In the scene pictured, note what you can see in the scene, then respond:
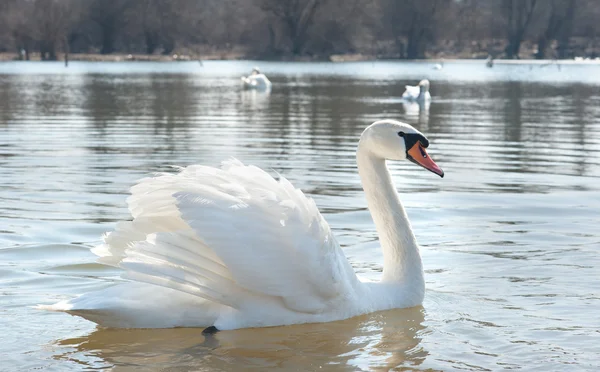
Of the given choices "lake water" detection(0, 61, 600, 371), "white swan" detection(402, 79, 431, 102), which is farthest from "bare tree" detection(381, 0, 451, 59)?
"lake water" detection(0, 61, 600, 371)

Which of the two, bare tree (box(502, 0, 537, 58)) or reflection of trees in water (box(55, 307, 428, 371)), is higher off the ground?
bare tree (box(502, 0, 537, 58))

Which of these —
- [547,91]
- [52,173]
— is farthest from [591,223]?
[547,91]

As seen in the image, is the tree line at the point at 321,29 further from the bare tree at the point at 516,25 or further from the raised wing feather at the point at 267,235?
the raised wing feather at the point at 267,235

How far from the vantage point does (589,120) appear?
2083 cm

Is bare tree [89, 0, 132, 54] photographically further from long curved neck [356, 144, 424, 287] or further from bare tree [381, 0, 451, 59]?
long curved neck [356, 144, 424, 287]

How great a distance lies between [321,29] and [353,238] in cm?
8411

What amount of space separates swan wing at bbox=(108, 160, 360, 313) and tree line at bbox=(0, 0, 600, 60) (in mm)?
81890

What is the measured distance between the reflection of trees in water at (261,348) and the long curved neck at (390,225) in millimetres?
388

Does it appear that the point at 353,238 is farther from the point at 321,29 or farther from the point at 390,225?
the point at 321,29

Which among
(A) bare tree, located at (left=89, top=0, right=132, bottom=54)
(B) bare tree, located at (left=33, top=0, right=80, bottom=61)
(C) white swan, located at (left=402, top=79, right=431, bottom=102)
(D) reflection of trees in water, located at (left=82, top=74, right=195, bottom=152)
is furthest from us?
(A) bare tree, located at (left=89, top=0, right=132, bottom=54)

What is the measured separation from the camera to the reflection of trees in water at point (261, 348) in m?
5.46

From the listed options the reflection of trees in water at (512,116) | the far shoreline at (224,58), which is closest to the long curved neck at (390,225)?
the reflection of trees in water at (512,116)

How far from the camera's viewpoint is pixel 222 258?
532 cm

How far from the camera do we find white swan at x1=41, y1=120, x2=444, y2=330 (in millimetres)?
5344
